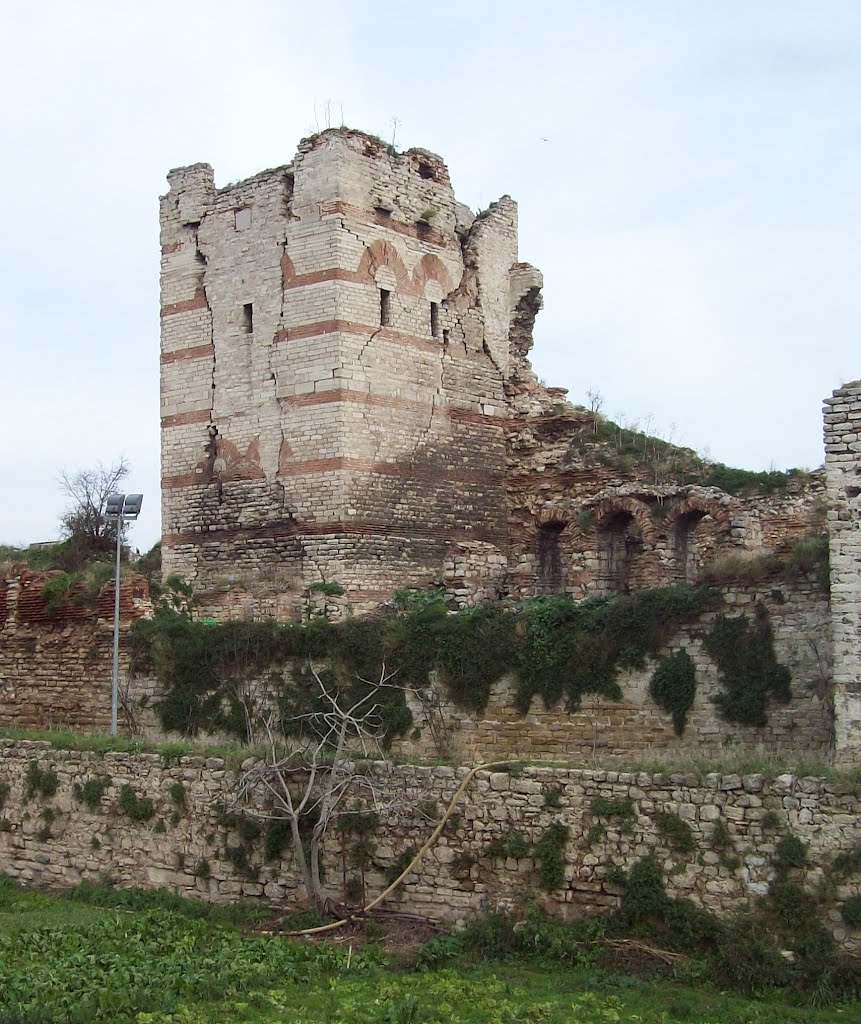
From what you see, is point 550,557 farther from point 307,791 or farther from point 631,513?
point 307,791

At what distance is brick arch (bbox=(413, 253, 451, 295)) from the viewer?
23.5 metres

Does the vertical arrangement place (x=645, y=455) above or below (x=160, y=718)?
above

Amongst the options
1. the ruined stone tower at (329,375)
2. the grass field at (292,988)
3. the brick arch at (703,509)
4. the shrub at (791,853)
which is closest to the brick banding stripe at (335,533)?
the ruined stone tower at (329,375)

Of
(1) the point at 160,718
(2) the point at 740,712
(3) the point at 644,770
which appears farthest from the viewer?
(1) the point at 160,718

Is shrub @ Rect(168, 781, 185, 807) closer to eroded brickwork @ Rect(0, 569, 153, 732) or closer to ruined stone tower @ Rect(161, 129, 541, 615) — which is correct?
eroded brickwork @ Rect(0, 569, 153, 732)

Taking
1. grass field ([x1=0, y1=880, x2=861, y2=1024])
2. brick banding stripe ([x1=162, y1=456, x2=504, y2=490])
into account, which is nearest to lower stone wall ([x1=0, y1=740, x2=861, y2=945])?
grass field ([x1=0, y1=880, x2=861, y2=1024])

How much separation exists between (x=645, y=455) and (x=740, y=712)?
783 centimetres

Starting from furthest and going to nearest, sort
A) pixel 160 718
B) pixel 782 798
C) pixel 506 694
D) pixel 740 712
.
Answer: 1. pixel 160 718
2. pixel 506 694
3. pixel 740 712
4. pixel 782 798

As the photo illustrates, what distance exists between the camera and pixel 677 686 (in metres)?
16.3

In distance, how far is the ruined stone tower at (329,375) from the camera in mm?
22109

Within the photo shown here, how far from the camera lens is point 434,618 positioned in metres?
18.2

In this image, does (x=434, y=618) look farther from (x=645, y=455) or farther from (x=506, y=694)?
(x=645, y=455)

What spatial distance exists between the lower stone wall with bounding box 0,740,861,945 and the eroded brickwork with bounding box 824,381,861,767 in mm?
2798

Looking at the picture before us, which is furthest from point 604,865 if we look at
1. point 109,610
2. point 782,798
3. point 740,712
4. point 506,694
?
point 109,610
